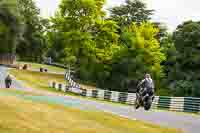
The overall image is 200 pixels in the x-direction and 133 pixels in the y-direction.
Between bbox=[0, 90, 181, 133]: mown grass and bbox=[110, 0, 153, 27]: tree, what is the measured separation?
8254 centimetres

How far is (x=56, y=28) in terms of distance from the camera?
76625mm

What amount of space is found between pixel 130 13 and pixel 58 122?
8973 cm

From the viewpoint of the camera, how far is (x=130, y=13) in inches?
4035

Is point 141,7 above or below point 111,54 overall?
above

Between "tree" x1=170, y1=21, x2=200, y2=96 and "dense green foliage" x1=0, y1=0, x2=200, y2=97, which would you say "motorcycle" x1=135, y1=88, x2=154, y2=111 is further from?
"dense green foliage" x1=0, y1=0, x2=200, y2=97

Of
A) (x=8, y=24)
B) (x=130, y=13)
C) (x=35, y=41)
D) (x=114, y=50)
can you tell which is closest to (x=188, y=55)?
(x=114, y=50)

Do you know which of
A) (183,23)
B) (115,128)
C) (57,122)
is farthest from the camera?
(183,23)

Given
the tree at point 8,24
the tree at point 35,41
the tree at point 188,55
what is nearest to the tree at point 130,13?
the tree at point 35,41

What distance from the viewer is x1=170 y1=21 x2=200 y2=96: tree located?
6538 cm

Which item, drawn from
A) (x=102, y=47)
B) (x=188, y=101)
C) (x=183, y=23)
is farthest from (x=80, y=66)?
(x=188, y=101)

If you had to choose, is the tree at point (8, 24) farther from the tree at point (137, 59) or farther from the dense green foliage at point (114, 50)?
the tree at point (137, 59)

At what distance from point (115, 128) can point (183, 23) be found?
60.4 m

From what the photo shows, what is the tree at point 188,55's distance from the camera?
6538cm

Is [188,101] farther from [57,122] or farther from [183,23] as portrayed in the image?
[183,23]
